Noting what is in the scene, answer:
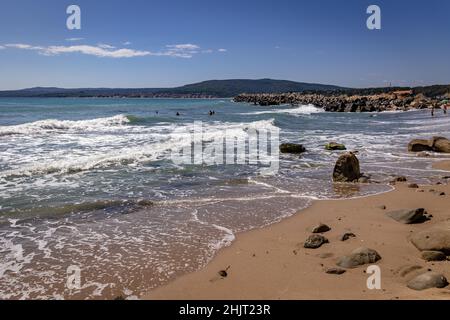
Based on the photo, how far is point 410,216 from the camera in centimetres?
924

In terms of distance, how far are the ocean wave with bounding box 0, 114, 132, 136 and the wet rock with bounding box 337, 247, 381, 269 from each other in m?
28.1

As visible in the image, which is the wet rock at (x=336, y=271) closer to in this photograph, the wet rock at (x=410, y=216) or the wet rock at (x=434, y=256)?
the wet rock at (x=434, y=256)

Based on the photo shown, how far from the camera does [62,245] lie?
26.9ft

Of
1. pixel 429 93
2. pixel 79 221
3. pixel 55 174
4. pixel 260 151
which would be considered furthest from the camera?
pixel 429 93

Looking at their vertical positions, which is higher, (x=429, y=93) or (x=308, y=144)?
(x=429, y=93)

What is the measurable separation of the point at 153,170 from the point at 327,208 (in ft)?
24.5

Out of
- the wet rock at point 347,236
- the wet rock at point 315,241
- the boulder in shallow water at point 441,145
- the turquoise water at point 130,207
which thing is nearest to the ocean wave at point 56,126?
the turquoise water at point 130,207

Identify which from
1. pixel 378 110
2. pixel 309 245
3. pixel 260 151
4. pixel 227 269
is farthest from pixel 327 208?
pixel 378 110

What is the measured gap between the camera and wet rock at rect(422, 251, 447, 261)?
6.83m

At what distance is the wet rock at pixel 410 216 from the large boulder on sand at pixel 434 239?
1.46m

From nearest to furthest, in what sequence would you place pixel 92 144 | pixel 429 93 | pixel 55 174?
1. pixel 55 174
2. pixel 92 144
3. pixel 429 93

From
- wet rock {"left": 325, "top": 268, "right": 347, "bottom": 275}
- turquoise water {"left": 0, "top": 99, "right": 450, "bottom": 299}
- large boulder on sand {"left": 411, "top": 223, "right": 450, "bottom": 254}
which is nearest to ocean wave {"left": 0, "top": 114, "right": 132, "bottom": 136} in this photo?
turquoise water {"left": 0, "top": 99, "right": 450, "bottom": 299}

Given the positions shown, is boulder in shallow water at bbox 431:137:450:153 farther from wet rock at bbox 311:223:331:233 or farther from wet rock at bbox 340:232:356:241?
wet rock at bbox 340:232:356:241
